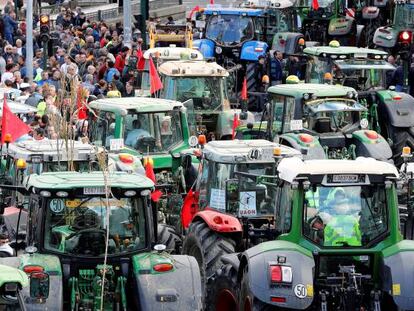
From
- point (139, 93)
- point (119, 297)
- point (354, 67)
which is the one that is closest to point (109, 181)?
point (119, 297)

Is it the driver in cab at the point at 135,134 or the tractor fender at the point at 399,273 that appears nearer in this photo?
the tractor fender at the point at 399,273

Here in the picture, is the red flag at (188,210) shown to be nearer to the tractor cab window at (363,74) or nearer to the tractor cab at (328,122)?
the tractor cab at (328,122)

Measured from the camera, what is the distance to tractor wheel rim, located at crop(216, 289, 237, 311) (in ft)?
56.5

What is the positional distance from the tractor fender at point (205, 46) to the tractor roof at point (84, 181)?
20872 mm

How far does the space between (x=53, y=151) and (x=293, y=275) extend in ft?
21.2

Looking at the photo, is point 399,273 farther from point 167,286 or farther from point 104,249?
point 104,249

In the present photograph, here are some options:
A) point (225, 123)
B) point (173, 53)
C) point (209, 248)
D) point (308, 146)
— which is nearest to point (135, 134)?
point (308, 146)

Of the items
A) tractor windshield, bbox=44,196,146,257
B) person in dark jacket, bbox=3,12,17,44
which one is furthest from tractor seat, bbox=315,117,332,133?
person in dark jacket, bbox=3,12,17,44

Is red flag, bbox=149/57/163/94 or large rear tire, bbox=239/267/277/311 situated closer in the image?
large rear tire, bbox=239/267/277/311

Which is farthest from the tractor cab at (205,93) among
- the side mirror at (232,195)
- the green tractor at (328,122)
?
the side mirror at (232,195)

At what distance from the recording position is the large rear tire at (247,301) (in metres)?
15.9

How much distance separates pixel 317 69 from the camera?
99.7ft

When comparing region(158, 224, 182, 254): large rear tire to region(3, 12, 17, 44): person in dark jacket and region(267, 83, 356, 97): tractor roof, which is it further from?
region(3, 12, 17, 44): person in dark jacket

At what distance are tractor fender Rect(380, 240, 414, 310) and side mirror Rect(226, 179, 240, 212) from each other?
366 centimetres
